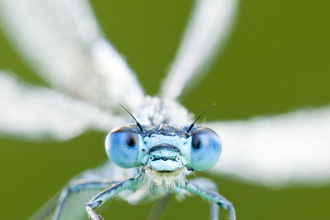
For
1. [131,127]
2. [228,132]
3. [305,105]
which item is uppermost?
[305,105]

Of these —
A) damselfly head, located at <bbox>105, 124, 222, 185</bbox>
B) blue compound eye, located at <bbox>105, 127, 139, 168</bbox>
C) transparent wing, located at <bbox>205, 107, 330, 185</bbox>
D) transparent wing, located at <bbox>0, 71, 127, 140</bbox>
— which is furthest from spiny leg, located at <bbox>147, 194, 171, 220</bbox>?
transparent wing, located at <bbox>205, 107, 330, 185</bbox>

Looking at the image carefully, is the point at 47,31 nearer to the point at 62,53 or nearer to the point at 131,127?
the point at 62,53

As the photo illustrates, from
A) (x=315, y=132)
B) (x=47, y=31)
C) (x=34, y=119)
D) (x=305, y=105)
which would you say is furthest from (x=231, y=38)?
(x=34, y=119)

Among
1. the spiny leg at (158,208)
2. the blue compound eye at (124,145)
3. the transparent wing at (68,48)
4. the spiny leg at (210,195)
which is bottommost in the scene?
the spiny leg at (158,208)

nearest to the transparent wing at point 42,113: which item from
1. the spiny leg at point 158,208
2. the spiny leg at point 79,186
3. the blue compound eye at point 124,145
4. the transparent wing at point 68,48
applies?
the transparent wing at point 68,48

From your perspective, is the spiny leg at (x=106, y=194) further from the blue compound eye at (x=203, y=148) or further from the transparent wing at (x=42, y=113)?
the transparent wing at (x=42, y=113)

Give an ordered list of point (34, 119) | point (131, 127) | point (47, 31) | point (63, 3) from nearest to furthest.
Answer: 1. point (131, 127)
2. point (34, 119)
3. point (63, 3)
4. point (47, 31)

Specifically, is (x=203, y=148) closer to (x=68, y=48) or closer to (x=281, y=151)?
(x=281, y=151)
